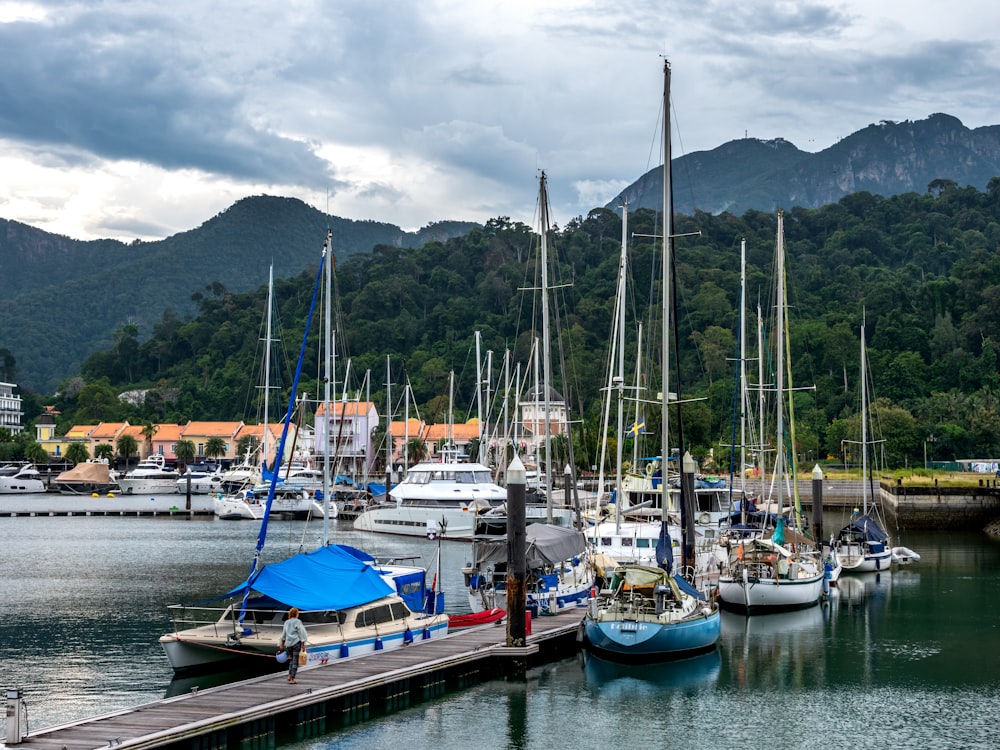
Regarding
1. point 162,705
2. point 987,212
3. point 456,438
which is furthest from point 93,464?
point 987,212

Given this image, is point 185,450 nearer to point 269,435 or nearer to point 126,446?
point 126,446

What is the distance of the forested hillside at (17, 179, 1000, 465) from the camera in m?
112

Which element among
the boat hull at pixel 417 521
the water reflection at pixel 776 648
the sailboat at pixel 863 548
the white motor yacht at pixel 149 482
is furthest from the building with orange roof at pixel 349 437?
the water reflection at pixel 776 648

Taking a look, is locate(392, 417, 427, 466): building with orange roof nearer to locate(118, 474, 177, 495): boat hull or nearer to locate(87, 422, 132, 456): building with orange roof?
locate(118, 474, 177, 495): boat hull

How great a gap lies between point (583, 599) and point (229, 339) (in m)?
151

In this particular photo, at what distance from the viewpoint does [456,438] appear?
5300 inches

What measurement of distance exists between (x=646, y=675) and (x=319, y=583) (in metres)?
→ 9.04

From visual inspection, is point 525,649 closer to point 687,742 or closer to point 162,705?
point 687,742

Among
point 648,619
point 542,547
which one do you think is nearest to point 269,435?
point 542,547

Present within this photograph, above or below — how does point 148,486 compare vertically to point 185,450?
below

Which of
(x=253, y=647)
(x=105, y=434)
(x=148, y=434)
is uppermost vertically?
(x=105, y=434)

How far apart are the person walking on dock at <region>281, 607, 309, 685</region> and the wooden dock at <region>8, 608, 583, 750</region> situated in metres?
0.36

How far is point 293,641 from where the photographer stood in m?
25.9

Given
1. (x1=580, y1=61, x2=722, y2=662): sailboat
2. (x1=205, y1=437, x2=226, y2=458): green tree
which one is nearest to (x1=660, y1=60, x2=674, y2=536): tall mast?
(x1=580, y1=61, x2=722, y2=662): sailboat
